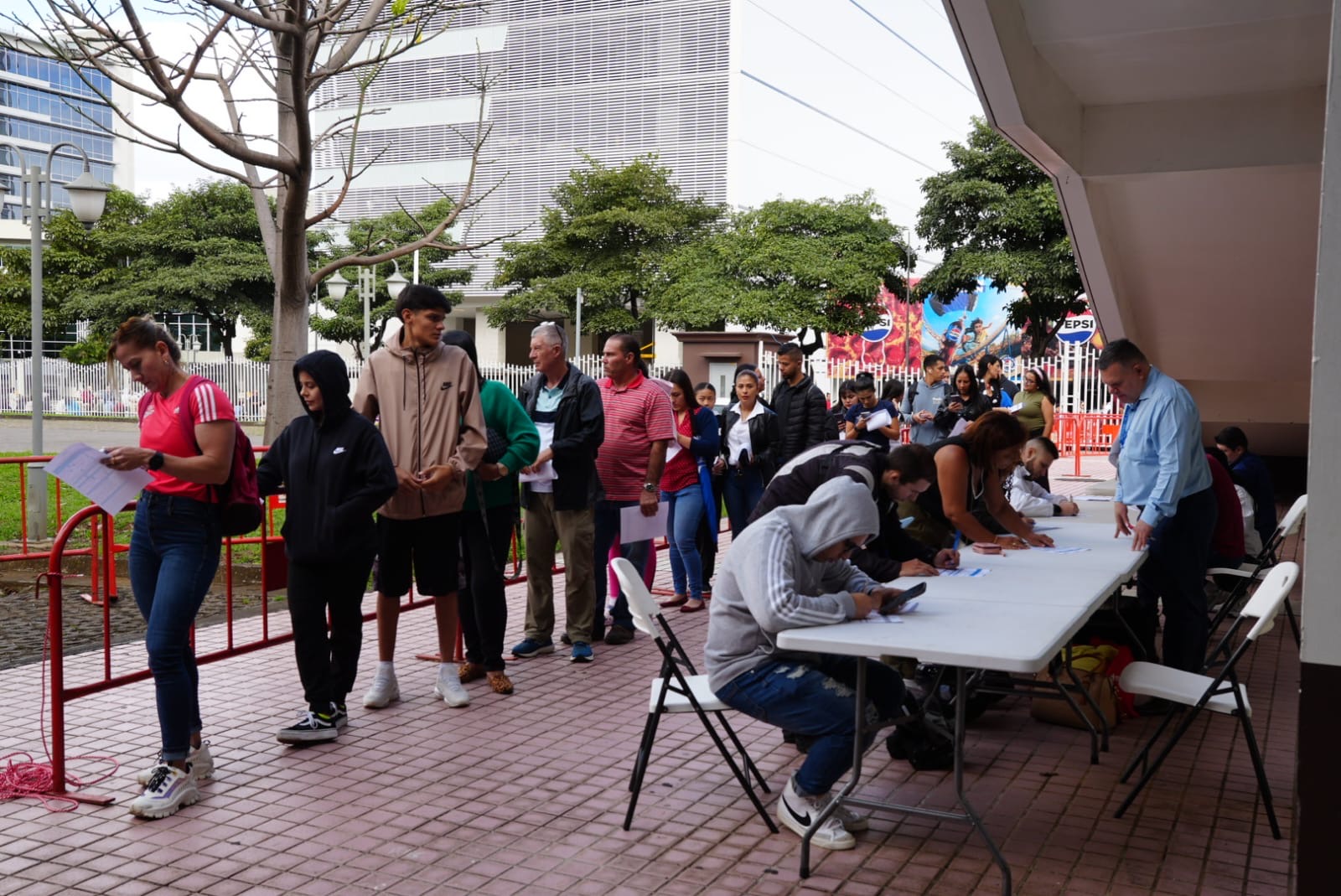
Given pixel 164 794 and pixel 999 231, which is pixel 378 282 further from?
pixel 164 794

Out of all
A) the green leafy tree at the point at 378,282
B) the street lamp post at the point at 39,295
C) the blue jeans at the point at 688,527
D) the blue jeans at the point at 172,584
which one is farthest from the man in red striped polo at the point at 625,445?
the green leafy tree at the point at 378,282

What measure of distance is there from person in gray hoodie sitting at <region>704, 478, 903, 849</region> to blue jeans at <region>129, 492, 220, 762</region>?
6.50 feet

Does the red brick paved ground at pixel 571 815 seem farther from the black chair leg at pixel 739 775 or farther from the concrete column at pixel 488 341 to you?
the concrete column at pixel 488 341

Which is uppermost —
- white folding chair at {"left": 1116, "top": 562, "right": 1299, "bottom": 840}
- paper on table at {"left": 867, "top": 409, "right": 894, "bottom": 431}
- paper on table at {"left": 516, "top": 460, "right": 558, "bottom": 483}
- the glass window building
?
the glass window building

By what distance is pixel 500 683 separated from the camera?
6398 mm

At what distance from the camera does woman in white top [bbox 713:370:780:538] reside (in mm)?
9188

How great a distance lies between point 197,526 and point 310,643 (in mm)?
881

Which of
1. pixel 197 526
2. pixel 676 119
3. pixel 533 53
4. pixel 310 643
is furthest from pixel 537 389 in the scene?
pixel 533 53

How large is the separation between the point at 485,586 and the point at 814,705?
8.57 feet

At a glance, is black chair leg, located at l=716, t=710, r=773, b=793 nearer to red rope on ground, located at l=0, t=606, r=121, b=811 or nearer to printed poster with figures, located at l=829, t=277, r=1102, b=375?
red rope on ground, located at l=0, t=606, r=121, b=811

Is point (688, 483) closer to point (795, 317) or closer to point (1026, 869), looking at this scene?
point (1026, 869)

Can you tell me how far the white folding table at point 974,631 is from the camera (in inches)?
145

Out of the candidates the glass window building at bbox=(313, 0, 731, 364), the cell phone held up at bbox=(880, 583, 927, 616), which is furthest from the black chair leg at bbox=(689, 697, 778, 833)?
the glass window building at bbox=(313, 0, 731, 364)

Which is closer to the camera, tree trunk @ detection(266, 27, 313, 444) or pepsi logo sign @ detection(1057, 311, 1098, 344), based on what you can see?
tree trunk @ detection(266, 27, 313, 444)
